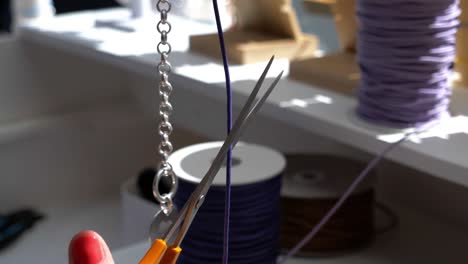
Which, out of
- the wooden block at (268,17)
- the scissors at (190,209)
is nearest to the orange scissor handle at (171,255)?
the scissors at (190,209)

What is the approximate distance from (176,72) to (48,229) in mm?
479

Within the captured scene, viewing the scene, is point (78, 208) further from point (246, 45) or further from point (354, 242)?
point (354, 242)

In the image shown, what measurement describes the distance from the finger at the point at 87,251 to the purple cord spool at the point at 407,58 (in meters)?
0.42

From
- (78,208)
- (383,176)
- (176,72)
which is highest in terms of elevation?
(176,72)

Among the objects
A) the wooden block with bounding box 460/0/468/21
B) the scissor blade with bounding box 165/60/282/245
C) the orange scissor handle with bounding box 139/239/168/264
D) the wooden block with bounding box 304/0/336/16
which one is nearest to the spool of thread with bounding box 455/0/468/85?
the wooden block with bounding box 460/0/468/21

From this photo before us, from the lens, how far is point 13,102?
4.95ft

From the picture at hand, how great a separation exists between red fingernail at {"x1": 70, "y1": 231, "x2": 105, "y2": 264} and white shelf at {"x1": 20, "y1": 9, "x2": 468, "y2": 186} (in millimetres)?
375

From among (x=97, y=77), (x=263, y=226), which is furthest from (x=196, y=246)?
(x=97, y=77)

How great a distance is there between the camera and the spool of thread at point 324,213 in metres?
1.01

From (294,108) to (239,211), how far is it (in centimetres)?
17

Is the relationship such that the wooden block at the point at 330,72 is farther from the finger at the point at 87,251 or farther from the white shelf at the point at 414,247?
the finger at the point at 87,251

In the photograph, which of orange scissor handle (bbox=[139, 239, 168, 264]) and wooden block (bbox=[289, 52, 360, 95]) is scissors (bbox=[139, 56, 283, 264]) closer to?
orange scissor handle (bbox=[139, 239, 168, 264])

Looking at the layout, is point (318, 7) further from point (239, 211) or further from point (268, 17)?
point (239, 211)

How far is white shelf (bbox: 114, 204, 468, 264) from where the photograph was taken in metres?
1.01
